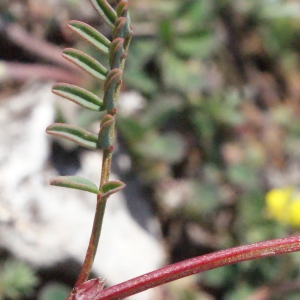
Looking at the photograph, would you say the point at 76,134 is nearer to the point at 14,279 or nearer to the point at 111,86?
the point at 111,86

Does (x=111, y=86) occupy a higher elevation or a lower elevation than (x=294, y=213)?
lower

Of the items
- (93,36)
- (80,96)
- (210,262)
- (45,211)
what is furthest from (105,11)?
(45,211)

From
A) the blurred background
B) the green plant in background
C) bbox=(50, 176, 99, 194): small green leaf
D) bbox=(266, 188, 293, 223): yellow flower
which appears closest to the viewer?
bbox=(50, 176, 99, 194): small green leaf

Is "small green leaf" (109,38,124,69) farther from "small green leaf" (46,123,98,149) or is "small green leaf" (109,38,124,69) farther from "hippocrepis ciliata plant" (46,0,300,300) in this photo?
"small green leaf" (46,123,98,149)

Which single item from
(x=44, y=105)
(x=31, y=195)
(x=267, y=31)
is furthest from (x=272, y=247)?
(x=267, y=31)

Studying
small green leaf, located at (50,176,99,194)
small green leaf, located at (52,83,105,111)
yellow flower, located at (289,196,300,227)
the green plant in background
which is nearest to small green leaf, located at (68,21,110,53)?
small green leaf, located at (52,83,105,111)

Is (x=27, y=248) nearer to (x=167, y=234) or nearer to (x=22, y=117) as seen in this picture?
(x=22, y=117)
